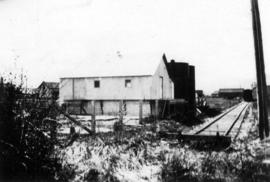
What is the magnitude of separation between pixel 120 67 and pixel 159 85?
4.03m

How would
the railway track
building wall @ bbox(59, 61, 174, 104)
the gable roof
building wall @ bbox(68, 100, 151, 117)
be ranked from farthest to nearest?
the gable roof
building wall @ bbox(59, 61, 174, 104)
building wall @ bbox(68, 100, 151, 117)
the railway track

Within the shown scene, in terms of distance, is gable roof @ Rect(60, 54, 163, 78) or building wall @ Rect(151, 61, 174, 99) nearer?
building wall @ Rect(151, 61, 174, 99)

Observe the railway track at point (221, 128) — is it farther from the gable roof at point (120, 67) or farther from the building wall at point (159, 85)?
the gable roof at point (120, 67)

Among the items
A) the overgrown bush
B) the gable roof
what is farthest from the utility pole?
the gable roof

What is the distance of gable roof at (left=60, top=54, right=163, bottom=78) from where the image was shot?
26.0m

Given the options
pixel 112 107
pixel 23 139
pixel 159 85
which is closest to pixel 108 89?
pixel 112 107

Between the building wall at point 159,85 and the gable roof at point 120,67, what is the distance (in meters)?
0.82

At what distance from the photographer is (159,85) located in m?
27.1

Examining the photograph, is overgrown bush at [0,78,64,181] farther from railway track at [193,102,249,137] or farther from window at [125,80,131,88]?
window at [125,80,131,88]

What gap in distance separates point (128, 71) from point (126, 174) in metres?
19.9

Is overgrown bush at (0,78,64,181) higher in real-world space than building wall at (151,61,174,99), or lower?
lower

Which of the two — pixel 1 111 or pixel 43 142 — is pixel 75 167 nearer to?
pixel 43 142

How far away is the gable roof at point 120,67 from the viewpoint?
2598cm

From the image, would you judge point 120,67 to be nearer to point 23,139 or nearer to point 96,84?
point 96,84
